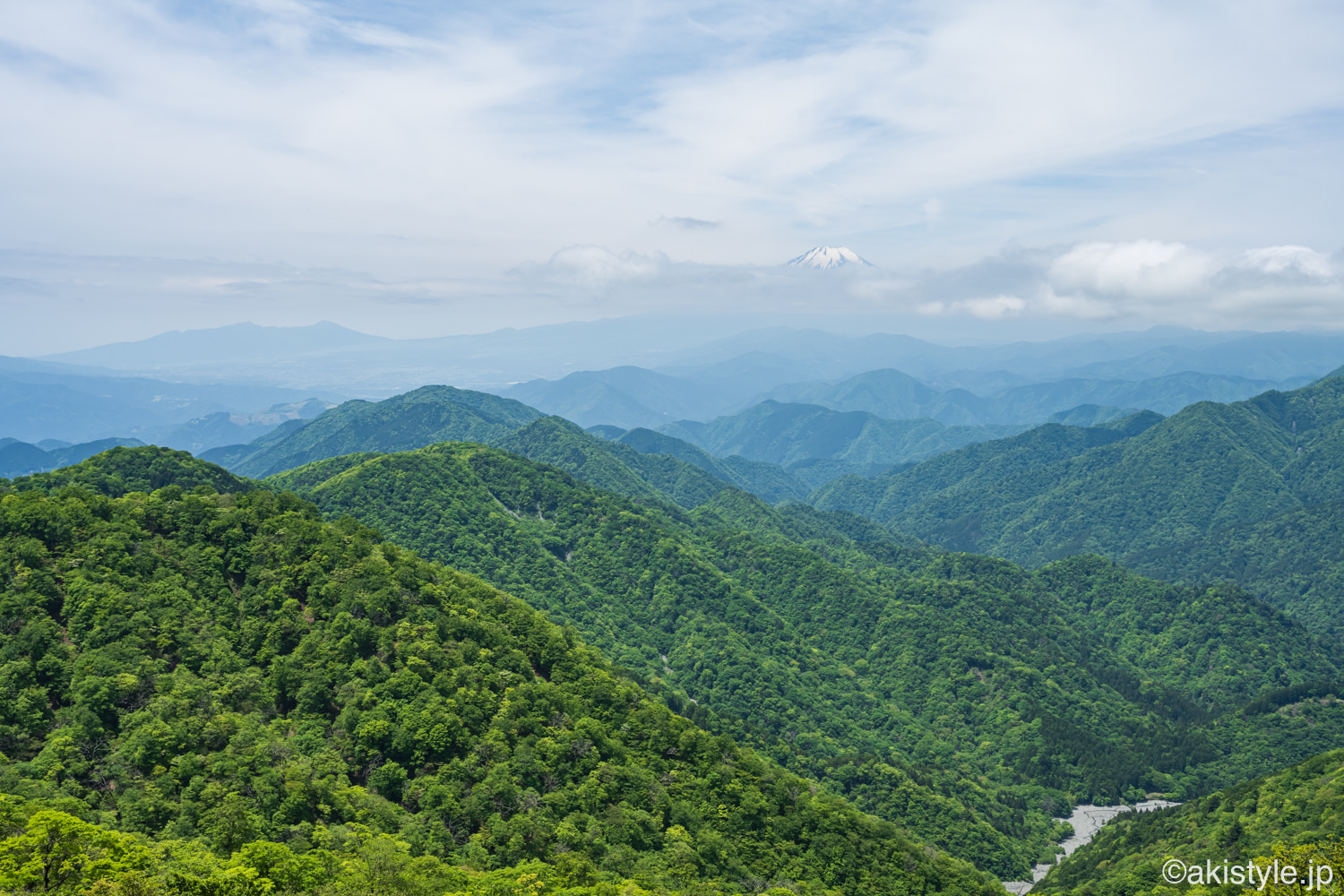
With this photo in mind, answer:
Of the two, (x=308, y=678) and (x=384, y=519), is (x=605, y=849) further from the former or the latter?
(x=384, y=519)

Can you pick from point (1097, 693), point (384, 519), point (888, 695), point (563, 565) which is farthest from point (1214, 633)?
point (384, 519)

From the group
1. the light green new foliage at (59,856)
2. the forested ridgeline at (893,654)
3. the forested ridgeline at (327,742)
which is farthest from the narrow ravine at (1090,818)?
the light green new foliage at (59,856)

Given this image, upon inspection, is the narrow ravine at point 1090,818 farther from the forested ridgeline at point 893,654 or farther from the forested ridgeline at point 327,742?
the forested ridgeline at point 327,742

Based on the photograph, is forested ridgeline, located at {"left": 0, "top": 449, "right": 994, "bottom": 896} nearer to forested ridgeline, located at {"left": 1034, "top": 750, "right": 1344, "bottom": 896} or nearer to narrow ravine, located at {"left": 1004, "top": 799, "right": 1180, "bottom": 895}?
forested ridgeline, located at {"left": 1034, "top": 750, "right": 1344, "bottom": 896}

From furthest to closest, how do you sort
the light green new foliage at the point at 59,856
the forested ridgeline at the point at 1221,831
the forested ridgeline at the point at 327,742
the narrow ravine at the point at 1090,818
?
the narrow ravine at the point at 1090,818 → the forested ridgeline at the point at 1221,831 → the forested ridgeline at the point at 327,742 → the light green new foliage at the point at 59,856

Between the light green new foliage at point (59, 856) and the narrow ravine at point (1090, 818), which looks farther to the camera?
the narrow ravine at point (1090, 818)
